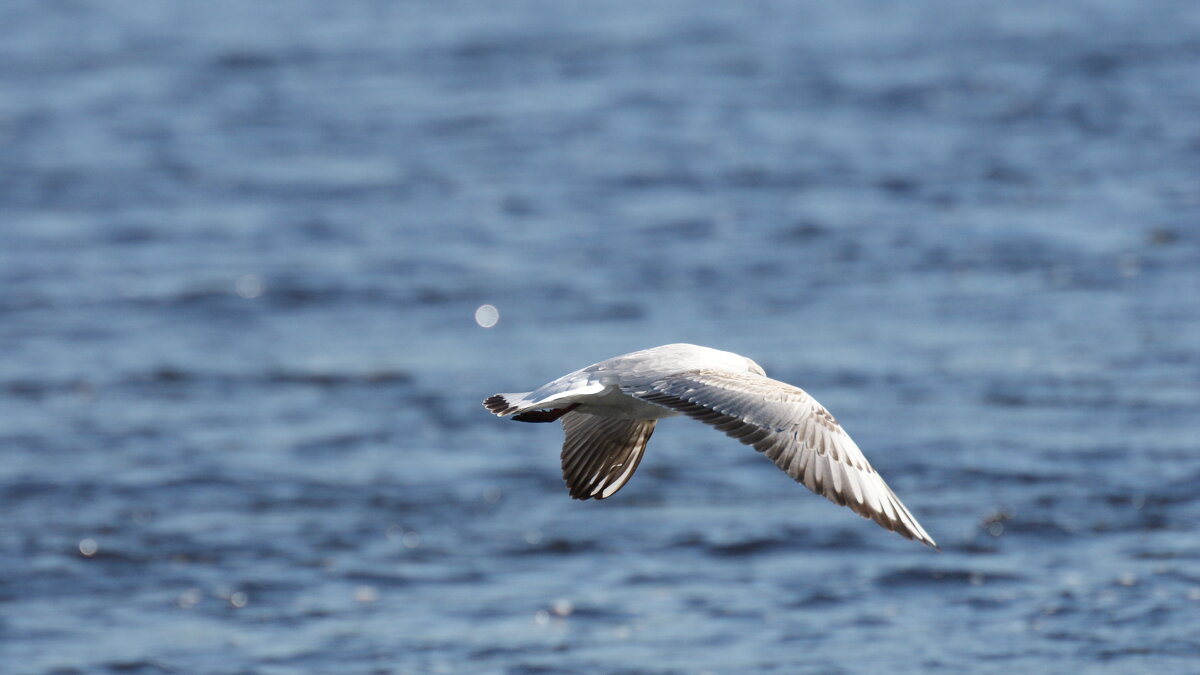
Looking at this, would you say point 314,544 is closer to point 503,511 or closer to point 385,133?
point 503,511

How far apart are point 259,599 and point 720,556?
2.71 m

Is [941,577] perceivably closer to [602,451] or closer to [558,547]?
[558,547]

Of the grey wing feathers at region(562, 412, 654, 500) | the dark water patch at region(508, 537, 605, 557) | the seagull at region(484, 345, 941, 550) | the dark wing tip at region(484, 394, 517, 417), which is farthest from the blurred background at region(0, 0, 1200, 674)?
the dark wing tip at region(484, 394, 517, 417)

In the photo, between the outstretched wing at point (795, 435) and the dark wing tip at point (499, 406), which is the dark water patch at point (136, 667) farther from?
the outstretched wing at point (795, 435)

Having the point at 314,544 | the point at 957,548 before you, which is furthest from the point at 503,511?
the point at 957,548

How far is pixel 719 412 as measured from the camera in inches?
219

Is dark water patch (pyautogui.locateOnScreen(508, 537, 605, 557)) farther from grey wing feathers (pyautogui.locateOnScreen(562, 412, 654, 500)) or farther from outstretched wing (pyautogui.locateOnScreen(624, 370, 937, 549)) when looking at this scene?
outstretched wing (pyautogui.locateOnScreen(624, 370, 937, 549))

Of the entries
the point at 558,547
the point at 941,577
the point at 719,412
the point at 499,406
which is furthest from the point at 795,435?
the point at 558,547

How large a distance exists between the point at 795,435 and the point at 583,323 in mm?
7923

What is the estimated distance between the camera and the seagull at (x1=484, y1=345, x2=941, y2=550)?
549cm

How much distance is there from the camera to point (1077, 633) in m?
9.05

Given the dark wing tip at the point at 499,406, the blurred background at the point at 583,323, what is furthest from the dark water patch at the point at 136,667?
the dark wing tip at the point at 499,406

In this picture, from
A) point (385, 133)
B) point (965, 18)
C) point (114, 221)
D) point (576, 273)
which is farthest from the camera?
point (965, 18)

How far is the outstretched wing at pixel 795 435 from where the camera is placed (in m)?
5.45
